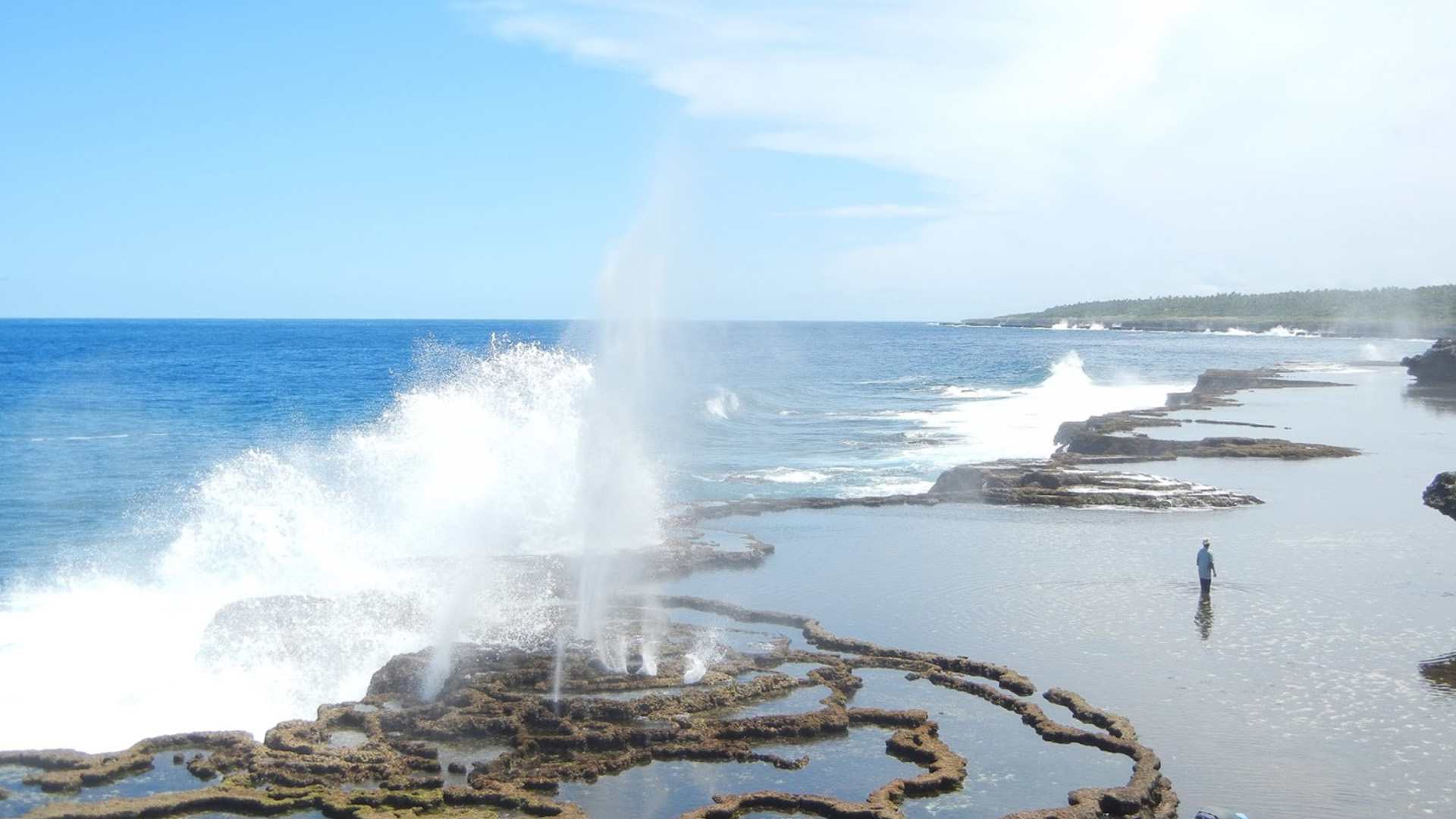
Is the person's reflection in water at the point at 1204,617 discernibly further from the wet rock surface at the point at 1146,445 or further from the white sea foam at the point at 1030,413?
the white sea foam at the point at 1030,413

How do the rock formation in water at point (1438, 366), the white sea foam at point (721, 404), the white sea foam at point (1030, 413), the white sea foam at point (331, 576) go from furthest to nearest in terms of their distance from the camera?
the rock formation in water at point (1438, 366), the white sea foam at point (721, 404), the white sea foam at point (1030, 413), the white sea foam at point (331, 576)

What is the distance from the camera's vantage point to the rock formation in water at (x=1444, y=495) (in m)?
25.7

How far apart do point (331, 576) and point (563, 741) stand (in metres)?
13.0

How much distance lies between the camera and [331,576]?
2822 cm

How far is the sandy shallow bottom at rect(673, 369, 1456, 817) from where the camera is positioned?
16297mm

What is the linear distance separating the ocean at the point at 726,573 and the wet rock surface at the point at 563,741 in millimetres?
929

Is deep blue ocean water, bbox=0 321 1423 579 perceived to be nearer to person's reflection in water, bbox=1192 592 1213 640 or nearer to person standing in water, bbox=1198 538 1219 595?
person standing in water, bbox=1198 538 1219 595

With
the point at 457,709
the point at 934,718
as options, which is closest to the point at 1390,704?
the point at 934,718

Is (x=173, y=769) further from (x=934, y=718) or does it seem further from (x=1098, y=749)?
(x=1098, y=749)

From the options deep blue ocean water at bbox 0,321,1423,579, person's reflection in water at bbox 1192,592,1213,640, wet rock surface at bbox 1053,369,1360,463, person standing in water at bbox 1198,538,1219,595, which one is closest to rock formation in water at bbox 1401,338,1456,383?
deep blue ocean water at bbox 0,321,1423,579

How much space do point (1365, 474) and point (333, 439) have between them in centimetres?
4140

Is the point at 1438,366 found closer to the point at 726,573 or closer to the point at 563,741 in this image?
the point at 726,573

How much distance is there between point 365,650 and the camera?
866 inches

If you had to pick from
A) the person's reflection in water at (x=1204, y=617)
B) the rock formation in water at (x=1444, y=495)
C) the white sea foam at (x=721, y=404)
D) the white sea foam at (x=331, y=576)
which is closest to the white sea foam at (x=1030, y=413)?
the white sea foam at (x=721, y=404)
